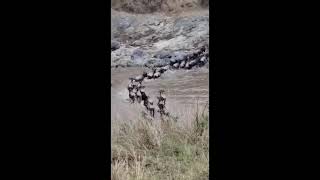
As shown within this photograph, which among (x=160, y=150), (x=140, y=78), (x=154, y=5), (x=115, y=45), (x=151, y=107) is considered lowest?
(x=160, y=150)

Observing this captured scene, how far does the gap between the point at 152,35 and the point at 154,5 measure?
16 cm

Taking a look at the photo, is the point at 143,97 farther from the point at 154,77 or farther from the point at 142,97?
the point at 154,77

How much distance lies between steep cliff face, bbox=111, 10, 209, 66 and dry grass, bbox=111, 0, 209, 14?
0.03 metres

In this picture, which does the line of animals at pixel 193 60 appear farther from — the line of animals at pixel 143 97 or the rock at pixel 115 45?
the rock at pixel 115 45

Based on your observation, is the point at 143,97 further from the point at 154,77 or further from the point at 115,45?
the point at 115,45

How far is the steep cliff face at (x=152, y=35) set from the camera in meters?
4.73

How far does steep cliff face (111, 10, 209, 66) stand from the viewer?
4.73 metres

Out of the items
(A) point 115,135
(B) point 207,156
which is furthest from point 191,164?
(A) point 115,135

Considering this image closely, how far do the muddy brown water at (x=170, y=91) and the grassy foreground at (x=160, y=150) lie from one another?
5 cm

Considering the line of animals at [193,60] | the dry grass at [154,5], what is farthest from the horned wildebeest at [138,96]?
the dry grass at [154,5]

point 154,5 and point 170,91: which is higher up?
point 154,5

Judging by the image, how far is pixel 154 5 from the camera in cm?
477

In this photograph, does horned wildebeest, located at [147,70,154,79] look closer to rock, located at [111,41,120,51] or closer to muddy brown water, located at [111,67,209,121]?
muddy brown water, located at [111,67,209,121]

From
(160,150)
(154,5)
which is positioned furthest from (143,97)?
(154,5)
